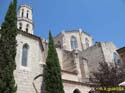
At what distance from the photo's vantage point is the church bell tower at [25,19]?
42344 millimetres

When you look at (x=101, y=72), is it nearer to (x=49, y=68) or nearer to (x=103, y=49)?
(x=49, y=68)

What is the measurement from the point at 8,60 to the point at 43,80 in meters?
5.16

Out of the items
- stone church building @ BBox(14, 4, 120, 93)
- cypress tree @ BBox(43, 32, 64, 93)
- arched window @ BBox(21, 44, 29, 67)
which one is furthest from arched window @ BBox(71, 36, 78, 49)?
arched window @ BBox(21, 44, 29, 67)

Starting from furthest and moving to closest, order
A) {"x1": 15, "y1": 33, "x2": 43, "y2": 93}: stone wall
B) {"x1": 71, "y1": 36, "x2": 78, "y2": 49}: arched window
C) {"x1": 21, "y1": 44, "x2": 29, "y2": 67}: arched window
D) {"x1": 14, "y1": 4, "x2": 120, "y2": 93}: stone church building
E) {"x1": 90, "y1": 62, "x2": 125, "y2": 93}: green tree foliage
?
{"x1": 71, "y1": 36, "x2": 78, "y2": 49}: arched window → {"x1": 90, "y1": 62, "x2": 125, "y2": 93}: green tree foliage → {"x1": 21, "y1": 44, "x2": 29, "y2": 67}: arched window → {"x1": 14, "y1": 4, "x2": 120, "y2": 93}: stone church building → {"x1": 15, "y1": 33, "x2": 43, "y2": 93}: stone wall

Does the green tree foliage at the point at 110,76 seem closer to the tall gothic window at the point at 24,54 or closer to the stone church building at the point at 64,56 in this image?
the stone church building at the point at 64,56

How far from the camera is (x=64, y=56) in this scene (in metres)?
34.1

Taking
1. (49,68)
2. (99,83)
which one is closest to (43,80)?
(49,68)

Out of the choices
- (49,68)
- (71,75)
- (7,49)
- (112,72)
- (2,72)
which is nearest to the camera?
(2,72)

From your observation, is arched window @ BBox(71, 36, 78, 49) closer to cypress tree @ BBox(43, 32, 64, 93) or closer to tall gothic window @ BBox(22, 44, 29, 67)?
cypress tree @ BBox(43, 32, 64, 93)

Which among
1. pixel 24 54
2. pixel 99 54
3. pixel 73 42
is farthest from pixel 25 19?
pixel 24 54

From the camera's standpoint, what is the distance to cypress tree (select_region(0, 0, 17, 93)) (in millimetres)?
13858

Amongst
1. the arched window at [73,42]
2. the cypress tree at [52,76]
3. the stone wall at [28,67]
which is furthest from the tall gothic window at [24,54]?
the arched window at [73,42]

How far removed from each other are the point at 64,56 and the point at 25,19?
15.1 meters

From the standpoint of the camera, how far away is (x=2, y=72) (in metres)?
14.0
